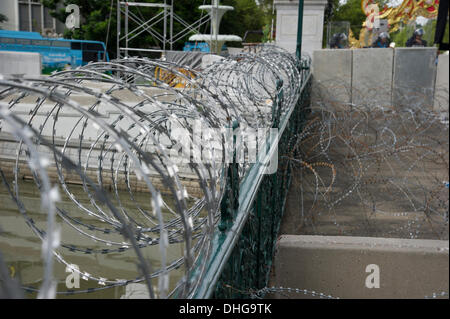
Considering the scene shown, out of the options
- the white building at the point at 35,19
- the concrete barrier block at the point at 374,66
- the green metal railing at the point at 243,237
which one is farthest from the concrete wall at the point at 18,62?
the white building at the point at 35,19

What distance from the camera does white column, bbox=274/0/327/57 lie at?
45.8 feet

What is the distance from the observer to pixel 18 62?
12812 millimetres

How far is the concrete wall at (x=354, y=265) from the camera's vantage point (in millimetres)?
3627

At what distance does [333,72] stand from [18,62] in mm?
7732

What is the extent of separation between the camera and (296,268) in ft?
14.2

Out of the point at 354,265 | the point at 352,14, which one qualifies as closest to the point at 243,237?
the point at 354,265

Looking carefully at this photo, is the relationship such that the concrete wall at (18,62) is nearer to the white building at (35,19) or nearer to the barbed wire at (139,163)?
the barbed wire at (139,163)

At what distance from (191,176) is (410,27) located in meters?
11.9

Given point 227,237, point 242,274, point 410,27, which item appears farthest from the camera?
point 410,27

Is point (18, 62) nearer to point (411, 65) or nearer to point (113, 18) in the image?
point (411, 65)

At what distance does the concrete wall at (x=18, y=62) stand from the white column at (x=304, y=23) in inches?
244
